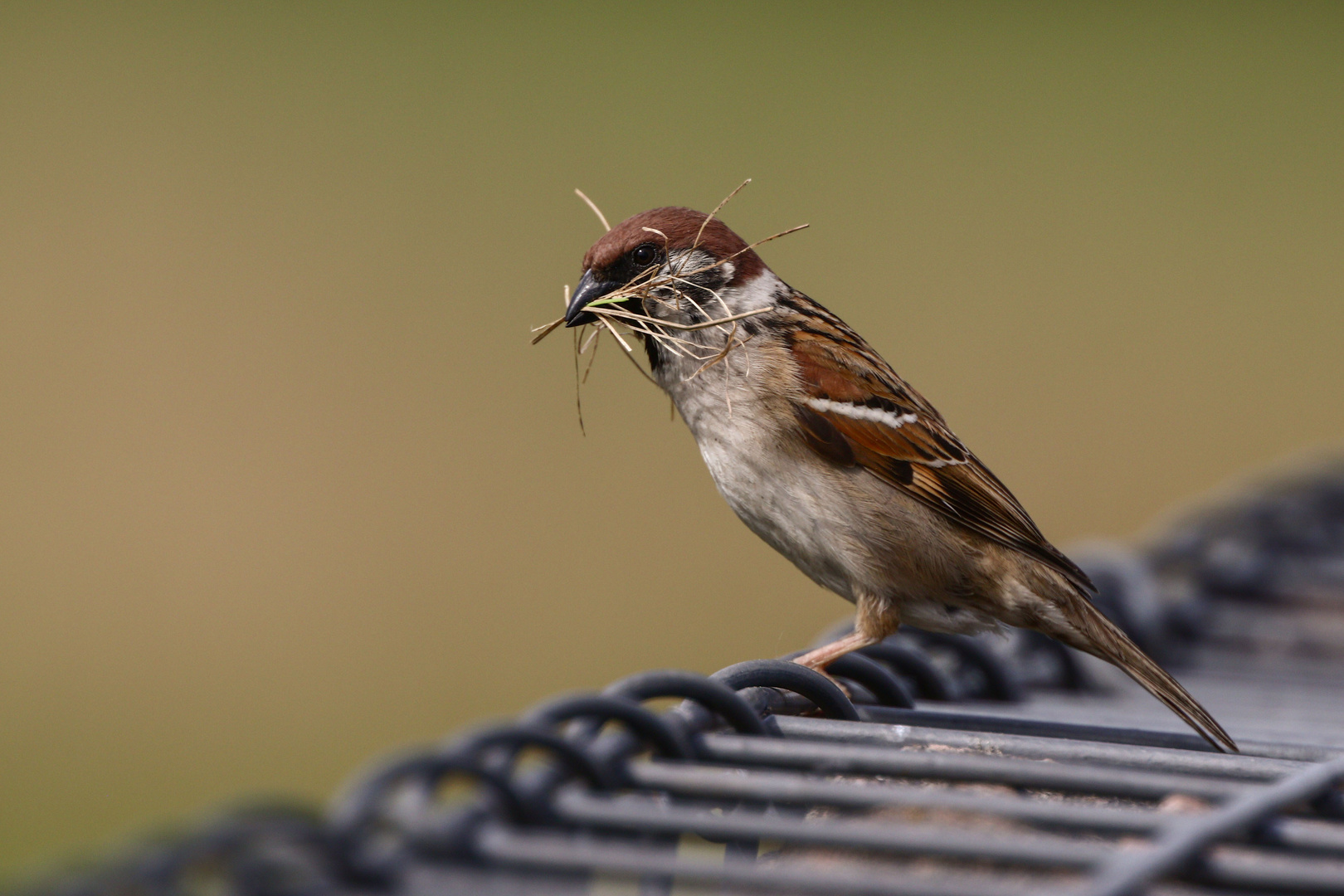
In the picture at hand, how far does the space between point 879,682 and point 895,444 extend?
80 cm

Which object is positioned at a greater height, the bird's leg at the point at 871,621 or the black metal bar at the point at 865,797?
the bird's leg at the point at 871,621

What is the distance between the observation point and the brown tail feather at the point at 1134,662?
1915mm

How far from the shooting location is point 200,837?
0.85m

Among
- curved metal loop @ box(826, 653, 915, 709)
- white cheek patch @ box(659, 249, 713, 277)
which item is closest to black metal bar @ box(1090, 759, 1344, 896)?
curved metal loop @ box(826, 653, 915, 709)

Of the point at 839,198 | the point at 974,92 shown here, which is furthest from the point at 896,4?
the point at 839,198

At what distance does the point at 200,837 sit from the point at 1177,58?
12.4 metres

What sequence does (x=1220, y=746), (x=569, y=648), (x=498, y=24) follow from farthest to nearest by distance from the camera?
(x=498, y=24) < (x=569, y=648) < (x=1220, y=746)

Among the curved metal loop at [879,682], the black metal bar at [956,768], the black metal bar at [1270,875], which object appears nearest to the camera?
the black metal bar at [1270,875]

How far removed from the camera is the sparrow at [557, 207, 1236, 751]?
7.94 feet

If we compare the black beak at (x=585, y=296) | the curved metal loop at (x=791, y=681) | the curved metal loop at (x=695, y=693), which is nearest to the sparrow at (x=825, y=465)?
the black beak at (x=585, y=296)

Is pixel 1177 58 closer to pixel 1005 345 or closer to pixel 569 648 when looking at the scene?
pixel 1005 345

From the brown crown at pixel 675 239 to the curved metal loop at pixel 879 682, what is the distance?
0.80 m

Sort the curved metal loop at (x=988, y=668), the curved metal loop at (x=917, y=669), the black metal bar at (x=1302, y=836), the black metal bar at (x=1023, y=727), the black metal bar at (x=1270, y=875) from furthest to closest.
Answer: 1. the curved metal loop at (x=988, y=668)
2. the curved metal loop at (x=917, y=669)
3. the black metal bar at (x=1023, y=727)
4. the black metal bar at (x=1302, y=836)
5. the black metal bar at (x=1270, y=875)

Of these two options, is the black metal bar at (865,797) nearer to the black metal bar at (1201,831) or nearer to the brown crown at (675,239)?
the black metal bar at (1201,831)
